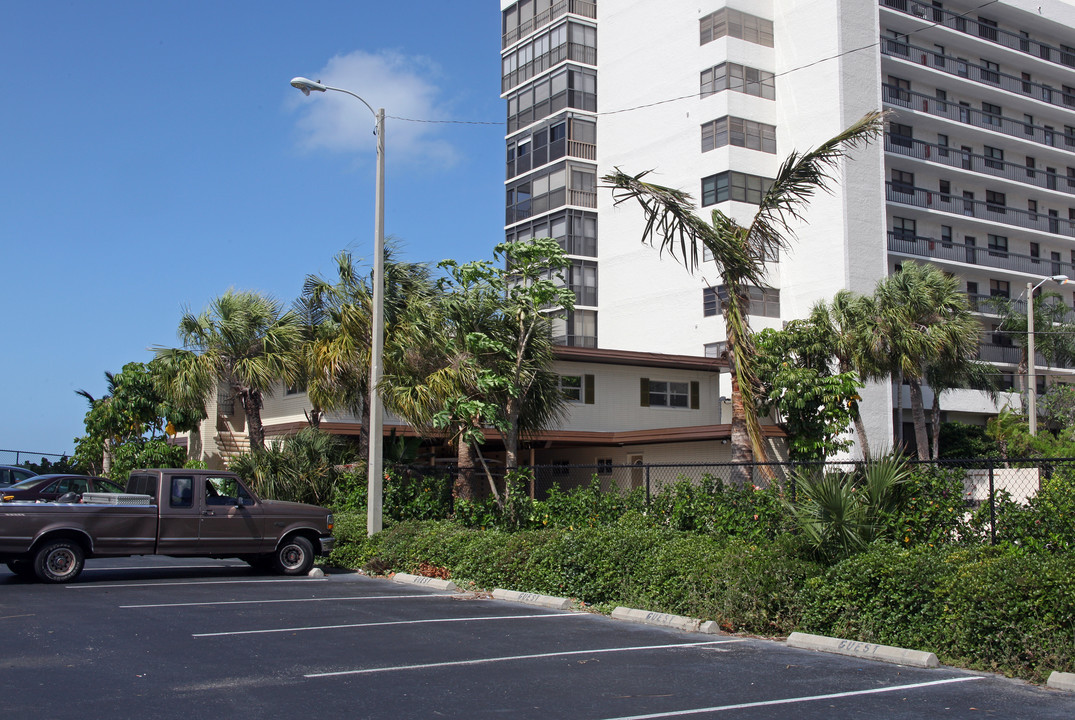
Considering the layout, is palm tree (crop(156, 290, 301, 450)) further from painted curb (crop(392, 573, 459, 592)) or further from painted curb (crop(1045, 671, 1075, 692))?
painted curb (crop(1045, 671, 1075, 692))

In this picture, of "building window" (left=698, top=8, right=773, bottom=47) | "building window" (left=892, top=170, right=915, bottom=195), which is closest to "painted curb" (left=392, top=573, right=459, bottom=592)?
"building window" (left=698, top=8, right=773, bottom=47)

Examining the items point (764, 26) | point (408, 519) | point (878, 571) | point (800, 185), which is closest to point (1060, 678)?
point (878, 571)

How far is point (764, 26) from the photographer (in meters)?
46.4

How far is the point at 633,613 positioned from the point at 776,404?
1873 centimetres

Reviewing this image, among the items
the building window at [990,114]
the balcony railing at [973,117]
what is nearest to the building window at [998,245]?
the balcony railing at [973,117]

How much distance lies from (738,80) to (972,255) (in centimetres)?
1626

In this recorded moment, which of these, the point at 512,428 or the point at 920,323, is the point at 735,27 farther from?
the point at 512,428

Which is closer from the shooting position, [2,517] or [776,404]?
[2,517]

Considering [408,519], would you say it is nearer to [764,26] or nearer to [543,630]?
Answer: [543,630]

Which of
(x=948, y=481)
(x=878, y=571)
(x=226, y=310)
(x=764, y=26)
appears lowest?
(x=878, y=571)

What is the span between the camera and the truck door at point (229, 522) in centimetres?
1745

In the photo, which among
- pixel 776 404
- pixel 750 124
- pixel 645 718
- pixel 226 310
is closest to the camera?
pixel 645 718

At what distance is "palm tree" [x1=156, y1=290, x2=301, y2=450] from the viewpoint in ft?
83.3

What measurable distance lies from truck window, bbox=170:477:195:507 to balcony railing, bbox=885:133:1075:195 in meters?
39.8
